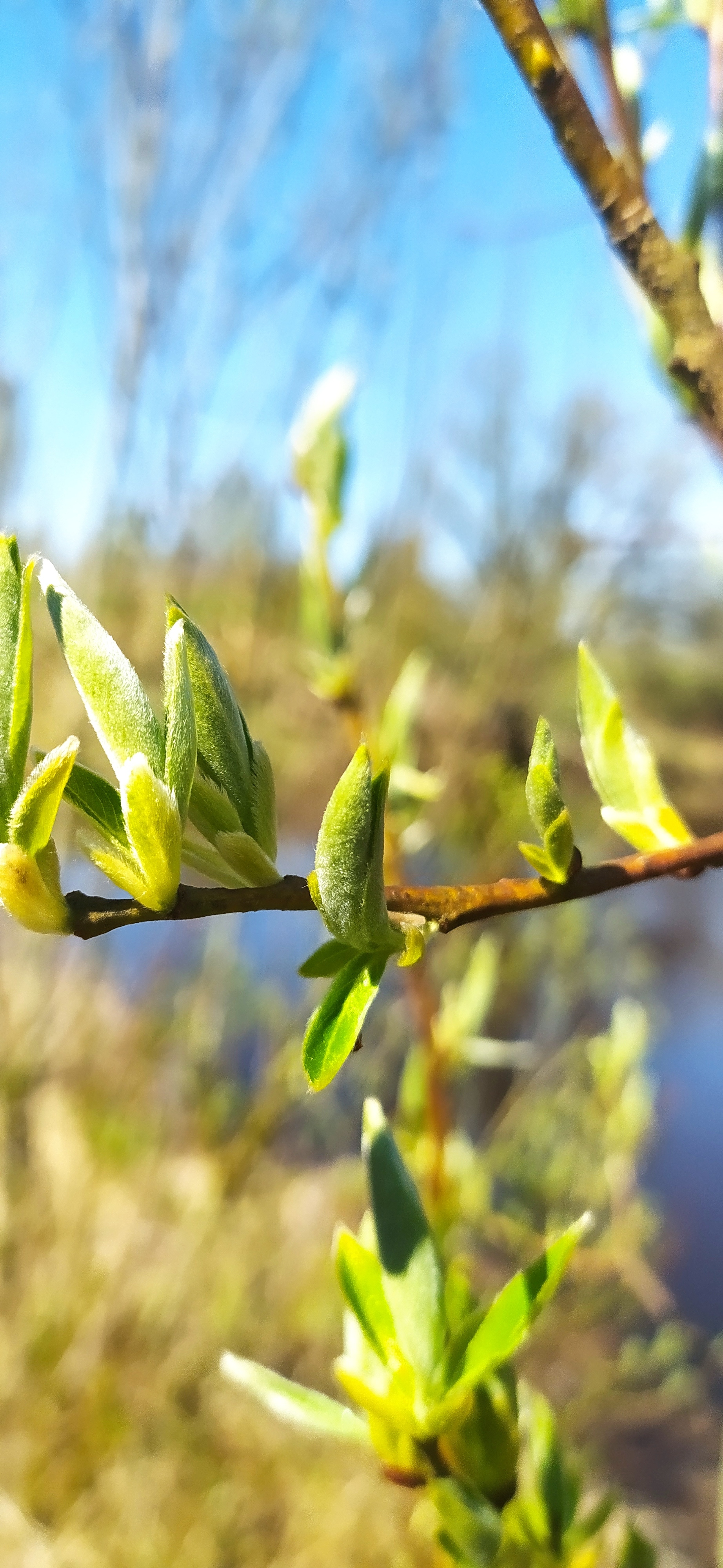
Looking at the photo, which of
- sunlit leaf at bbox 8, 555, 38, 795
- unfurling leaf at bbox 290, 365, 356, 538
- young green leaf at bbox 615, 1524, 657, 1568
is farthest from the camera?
unfurling leaf at bbox 290, 365, 356, 538

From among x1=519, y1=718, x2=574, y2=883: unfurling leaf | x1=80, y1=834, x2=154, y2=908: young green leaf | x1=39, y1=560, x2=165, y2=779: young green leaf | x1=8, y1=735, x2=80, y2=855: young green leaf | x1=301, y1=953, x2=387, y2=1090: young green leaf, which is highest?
x1=39, y1=560, x2=165, y2=779: young green leaf

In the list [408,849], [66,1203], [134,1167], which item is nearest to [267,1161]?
[134,1167]

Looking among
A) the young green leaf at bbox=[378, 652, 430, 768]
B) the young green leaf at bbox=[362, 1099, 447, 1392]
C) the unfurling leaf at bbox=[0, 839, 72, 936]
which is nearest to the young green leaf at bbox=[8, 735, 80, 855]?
the unfurling leaf at bbox=[0, 839, 72, 936]

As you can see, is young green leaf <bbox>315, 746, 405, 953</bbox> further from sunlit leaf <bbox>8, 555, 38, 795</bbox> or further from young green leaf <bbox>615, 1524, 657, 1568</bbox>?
young green leaf <bbox>615, 1524, 657, 1568</bbox>

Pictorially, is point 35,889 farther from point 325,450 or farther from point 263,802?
point 325,450

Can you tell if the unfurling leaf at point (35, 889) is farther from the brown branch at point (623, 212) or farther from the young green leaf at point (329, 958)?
the brown branch at point (623, 212)

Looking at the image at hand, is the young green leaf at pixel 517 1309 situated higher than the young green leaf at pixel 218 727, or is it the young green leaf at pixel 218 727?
the young green leaf at pixel 218 727

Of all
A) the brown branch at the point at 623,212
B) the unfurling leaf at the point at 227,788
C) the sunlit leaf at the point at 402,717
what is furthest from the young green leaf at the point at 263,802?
the sunlit leaf at the point at 402,717

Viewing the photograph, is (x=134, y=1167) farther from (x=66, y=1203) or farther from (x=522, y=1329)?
(x=522, y=1329)
